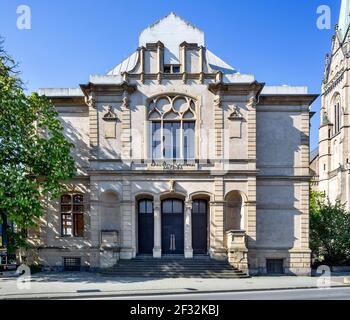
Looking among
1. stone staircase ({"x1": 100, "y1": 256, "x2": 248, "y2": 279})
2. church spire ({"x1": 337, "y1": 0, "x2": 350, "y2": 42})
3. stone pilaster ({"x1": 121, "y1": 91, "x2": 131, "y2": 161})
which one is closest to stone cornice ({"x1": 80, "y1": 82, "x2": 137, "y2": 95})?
stone pilaster ({"x1": 121, "y1": 91, "x2": 131, "y2": 161})

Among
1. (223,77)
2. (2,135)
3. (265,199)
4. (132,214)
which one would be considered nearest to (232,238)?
(265,199)

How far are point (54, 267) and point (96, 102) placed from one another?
12043mm

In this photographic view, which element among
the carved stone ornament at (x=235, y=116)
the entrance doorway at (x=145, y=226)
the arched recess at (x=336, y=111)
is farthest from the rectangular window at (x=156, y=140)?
the arched recess at (x=336, y=111)

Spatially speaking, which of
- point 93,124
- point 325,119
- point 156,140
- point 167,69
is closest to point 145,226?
point 156,140

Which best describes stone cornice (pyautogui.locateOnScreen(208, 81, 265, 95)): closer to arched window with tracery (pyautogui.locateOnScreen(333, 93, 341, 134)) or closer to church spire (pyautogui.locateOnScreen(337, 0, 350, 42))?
church spire (pyautogui.locateOnScreen(337, 0, 350, 42))

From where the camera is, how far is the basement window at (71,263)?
1032 inches

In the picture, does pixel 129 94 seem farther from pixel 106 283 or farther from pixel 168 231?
pixel 106 283

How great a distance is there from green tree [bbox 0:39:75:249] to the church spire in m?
61.8

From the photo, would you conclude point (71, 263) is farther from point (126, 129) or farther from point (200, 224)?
point (126, 129)

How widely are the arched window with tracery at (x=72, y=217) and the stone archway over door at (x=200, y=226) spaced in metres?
8.07

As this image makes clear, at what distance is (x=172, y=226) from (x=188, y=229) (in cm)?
147

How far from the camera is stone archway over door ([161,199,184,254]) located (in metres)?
26.2

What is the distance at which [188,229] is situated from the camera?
1002 inches

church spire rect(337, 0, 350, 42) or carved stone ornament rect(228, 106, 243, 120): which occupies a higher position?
church spire rect(337, 0, 350, 42)
